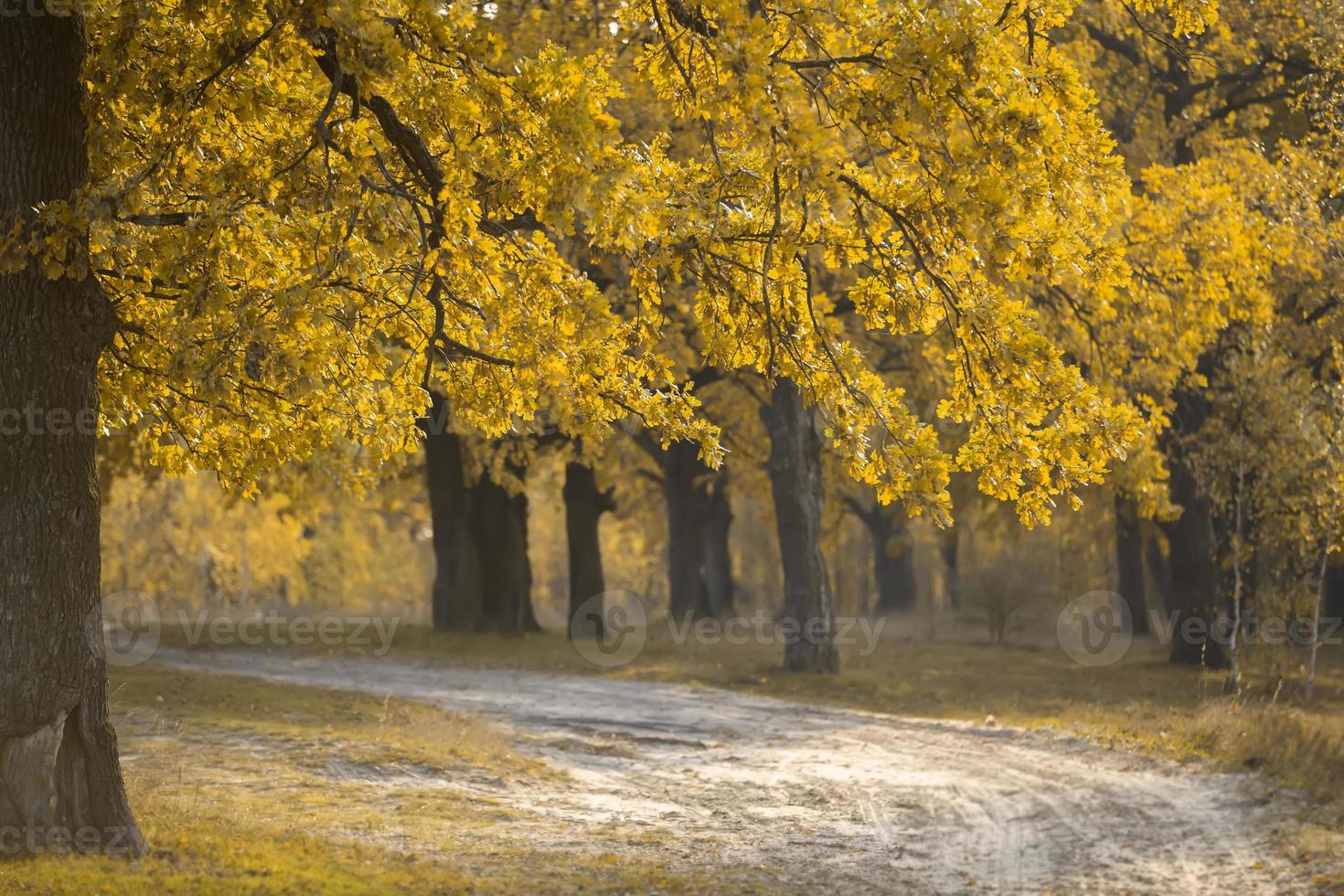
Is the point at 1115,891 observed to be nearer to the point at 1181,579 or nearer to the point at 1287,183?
the point at 1287,183

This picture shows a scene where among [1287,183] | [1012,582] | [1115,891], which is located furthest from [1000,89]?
[1012,582]

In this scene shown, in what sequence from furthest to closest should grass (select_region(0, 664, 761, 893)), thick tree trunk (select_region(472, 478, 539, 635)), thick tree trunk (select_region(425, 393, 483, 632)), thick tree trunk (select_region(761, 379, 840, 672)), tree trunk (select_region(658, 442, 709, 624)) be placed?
tree trunk (select_region(658, 442, 709, 624)) < thick tree trunk (select_region(425, 393, 483, 632)) < thick tree trunk (select_region(472, 478, 539, 635)) < thick tree trunk (select_region(761, 379, 840, 672)) < grass (select_region(0, 664, 761, 893))

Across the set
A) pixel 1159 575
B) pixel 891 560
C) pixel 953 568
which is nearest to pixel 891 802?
pixel 1159 575

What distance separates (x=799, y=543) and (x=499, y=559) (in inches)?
335

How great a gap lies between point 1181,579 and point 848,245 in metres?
19.7

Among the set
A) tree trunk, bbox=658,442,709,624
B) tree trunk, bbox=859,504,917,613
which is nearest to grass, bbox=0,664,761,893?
tree trunk, bbox=658,442,709,624

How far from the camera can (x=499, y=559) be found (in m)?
29.2

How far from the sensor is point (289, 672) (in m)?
22.9

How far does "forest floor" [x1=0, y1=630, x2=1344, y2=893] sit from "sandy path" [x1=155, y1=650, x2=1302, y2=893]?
0.13ft

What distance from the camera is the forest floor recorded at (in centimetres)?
935

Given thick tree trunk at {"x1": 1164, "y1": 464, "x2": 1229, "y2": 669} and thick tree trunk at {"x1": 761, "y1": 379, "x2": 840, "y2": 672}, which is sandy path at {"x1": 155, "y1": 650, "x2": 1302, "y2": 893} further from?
thick tree trunk at {"x1": 1164, "y1": 464, "x2": 1229, "y2": 669}

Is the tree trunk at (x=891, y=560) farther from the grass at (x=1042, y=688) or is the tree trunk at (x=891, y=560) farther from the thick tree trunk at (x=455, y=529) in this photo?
the thick tree trunk at (x=455, y=529)

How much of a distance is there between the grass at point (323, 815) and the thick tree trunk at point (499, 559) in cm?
1247

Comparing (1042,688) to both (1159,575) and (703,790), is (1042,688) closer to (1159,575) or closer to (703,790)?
(703,790)
